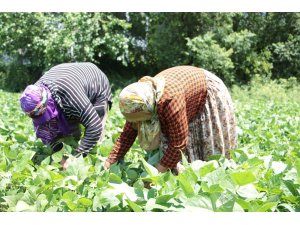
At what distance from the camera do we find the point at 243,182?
1.86 metres

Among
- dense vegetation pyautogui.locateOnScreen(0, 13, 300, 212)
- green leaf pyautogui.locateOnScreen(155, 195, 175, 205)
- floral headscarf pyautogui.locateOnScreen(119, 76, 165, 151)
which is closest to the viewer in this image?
green leaf pyautogui.locateOnScreen(155, 195, 175, 205)

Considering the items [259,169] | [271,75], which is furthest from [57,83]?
[271,75]

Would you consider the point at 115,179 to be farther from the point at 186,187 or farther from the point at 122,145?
the point at 122,145

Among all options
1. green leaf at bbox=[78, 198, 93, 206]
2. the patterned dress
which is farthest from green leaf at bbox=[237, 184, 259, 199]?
green leaf at bbox=[78, 198, 93, 206]

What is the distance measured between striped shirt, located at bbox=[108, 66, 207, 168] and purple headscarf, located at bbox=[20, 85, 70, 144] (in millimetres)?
537

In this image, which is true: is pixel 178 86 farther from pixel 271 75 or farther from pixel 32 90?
pixel 271 75

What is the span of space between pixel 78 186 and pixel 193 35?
16.2 metres

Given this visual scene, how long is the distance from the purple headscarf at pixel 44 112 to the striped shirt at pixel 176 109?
21.2 inches

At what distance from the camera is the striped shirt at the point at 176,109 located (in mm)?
2432

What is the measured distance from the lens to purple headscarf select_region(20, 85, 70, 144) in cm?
273

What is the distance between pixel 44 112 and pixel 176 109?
0.97 metres

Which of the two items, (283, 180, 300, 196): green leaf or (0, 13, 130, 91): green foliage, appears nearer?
(283, 180, 300, 196): green leaf

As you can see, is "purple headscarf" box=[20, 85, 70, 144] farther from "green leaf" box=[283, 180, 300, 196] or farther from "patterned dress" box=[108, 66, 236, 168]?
"green leaf" box=[283, 180, 300, 196]

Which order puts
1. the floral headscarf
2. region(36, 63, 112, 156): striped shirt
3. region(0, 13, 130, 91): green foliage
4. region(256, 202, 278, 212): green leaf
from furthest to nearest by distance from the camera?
region(0, 13, 130, 91): green foliage → region(36, 63, 112, 156): striped shirt → the floral headscarf → region(256, 202, 278, 212): green leaf
